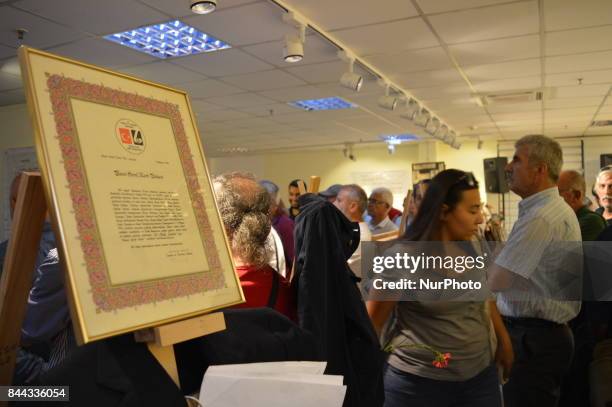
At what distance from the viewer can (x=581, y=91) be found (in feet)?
20.8

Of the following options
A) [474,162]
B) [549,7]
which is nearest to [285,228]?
[549,7]

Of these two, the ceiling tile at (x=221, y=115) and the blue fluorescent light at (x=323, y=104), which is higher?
Result: the ceiling tile at (x=221, y=115)

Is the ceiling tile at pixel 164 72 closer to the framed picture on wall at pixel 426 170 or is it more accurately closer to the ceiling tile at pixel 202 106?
the ceiling tile at pixel 202 106

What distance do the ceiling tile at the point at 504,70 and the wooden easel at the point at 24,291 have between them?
494cm

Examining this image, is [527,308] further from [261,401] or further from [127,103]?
[127,103]

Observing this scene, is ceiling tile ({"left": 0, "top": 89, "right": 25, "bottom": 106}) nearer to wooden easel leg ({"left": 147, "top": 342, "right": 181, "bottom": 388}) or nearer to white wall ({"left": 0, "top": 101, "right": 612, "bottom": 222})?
wooden easel leg ({"left": 147, "top": 342, "right": 181, "bottom": 388})

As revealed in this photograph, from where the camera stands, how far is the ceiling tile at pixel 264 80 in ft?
17.4

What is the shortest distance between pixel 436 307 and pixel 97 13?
3.16 metres

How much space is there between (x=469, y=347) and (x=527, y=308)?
0.46 m

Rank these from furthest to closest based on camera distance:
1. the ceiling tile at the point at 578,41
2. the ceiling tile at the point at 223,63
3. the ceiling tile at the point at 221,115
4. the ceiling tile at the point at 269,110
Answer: the ceiling tile at the point at 221,115
the ceiling tile at the point at 269,110
the ceiling tile at the point at 223,63
the ceiling tile at the point at 578,41

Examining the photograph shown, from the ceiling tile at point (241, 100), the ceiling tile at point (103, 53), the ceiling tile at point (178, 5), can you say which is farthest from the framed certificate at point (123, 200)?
the ceiling tile at point (241, 100)

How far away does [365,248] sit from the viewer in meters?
2.10

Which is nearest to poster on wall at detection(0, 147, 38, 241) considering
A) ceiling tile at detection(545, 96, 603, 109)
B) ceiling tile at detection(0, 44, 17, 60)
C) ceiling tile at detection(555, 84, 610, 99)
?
ceiling tile at detection(0, 44, 17, 60)

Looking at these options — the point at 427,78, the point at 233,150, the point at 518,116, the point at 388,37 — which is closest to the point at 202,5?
the point at 388,37
